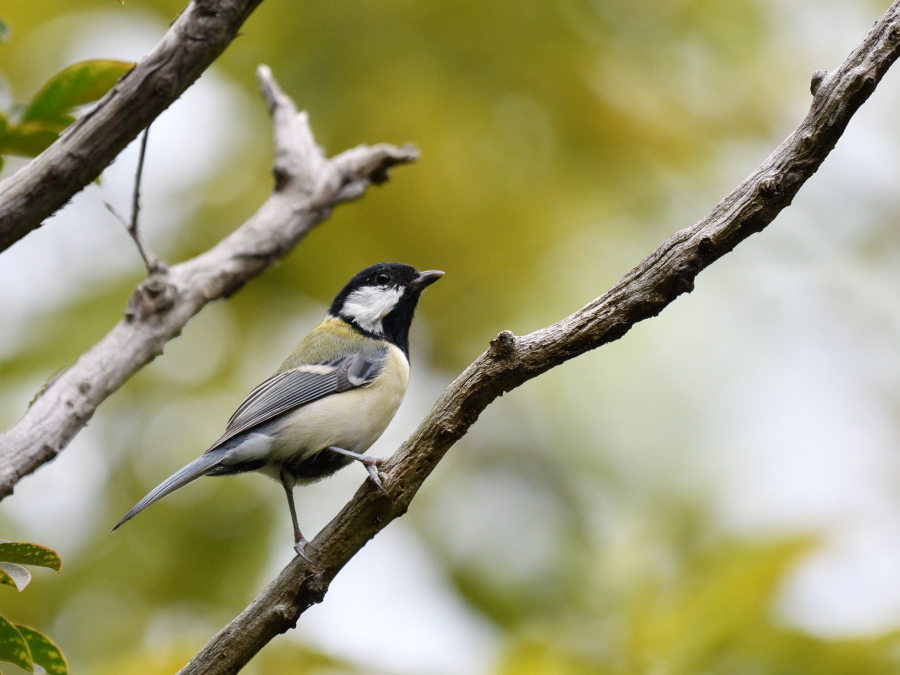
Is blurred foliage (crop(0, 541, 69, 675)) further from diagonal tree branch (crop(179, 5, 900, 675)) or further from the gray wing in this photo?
the gray wing

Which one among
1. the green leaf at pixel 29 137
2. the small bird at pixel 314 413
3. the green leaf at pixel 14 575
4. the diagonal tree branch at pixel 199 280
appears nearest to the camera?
the green leaf at pixel 14 575

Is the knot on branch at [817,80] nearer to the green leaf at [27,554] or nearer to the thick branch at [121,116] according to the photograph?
the thick branch at [121,116]

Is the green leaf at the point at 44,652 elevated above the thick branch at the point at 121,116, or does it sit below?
below

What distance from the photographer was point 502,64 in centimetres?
580

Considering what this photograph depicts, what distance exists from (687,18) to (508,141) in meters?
1.61

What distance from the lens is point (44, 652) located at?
188cm

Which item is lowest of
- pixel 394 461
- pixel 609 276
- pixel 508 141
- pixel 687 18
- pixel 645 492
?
pixel 394 461

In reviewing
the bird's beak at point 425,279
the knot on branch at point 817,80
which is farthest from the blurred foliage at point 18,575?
the bird's beak at point 425,279

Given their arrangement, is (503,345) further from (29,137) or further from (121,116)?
(29,137)

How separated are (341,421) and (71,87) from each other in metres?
1.49

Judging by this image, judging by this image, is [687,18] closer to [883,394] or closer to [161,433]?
[883,394]

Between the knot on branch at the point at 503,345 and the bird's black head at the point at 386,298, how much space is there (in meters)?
1.83

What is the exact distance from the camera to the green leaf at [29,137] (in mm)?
2279

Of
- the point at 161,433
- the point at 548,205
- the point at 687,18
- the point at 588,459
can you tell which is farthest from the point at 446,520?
the point at 687,18
